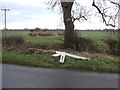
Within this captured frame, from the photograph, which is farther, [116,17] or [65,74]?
[116,17]

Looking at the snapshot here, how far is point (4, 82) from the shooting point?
Result: 30.2ft

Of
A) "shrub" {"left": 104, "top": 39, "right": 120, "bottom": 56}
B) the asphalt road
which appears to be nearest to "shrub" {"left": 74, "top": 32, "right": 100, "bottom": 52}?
"shrub" {"left": 104, "top": 39, "right": 120, "bottom": 56}

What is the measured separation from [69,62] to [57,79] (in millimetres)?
3505

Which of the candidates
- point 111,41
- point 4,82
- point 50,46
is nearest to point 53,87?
point 4,82

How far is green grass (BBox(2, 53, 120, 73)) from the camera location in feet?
40.1

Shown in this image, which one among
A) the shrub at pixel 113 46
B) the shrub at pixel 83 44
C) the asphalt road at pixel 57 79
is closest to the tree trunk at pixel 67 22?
the shrub at pixel 83 44

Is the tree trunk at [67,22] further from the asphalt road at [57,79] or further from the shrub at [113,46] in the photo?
the asphalt road at [57,79]

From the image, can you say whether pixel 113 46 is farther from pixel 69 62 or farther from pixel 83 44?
pixel 69 62

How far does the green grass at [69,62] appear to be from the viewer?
12.2 meters

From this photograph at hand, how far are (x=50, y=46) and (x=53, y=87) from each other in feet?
35.6

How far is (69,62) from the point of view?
13.2m

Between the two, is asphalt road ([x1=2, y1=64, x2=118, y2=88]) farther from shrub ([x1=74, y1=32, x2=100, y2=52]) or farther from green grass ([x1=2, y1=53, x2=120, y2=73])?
shrub ([x1=74, y1=32, x2=100, y2=52])

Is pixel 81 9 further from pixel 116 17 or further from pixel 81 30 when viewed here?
pixel 116 17

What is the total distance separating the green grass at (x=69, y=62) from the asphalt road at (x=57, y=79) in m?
0.99
